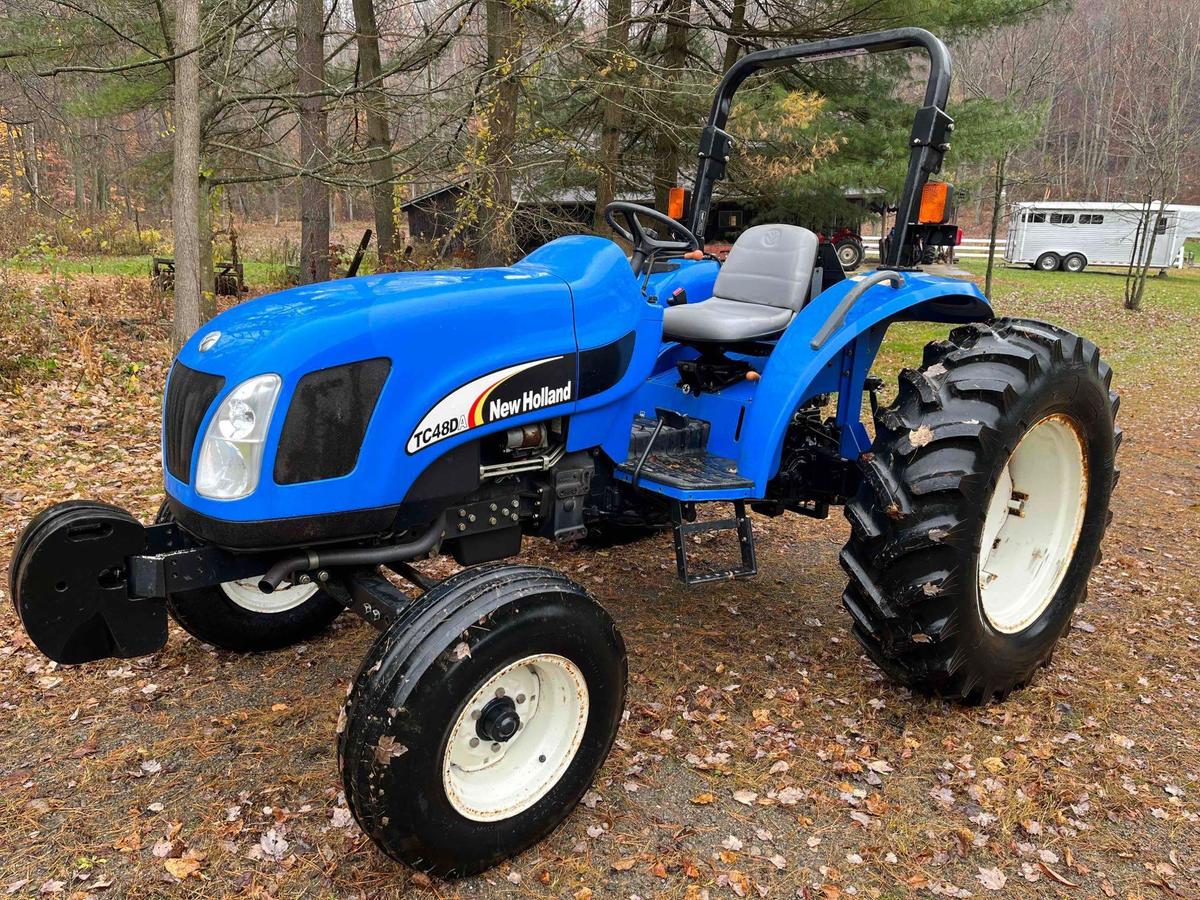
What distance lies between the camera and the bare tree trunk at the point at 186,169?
627 cm

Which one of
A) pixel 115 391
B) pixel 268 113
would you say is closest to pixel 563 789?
pixel 115 391

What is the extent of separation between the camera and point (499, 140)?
8.97 meters

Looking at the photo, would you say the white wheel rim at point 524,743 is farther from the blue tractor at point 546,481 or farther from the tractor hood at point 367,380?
the tractor hood at point 367,380

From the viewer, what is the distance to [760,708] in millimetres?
3271

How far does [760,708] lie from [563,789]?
1.08 meters

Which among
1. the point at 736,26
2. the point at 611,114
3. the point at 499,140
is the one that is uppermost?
the point at 736,26

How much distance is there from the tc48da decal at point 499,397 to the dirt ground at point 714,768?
47.7 inches

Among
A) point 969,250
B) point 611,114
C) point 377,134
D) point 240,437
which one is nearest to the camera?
point 240,437

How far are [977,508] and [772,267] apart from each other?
4.60 ft

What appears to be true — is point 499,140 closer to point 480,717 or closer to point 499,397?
point 499,397

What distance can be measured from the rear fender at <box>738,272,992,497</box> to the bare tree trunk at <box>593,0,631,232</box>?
21.0 feet

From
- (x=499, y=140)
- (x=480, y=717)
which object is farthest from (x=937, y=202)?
(x=499, y=140)

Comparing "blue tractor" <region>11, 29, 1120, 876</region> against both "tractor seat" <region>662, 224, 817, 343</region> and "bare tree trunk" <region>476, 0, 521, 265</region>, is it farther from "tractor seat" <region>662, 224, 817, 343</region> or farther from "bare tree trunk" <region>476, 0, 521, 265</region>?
"bare tree trunk" <region>476, 0, 521, 265</region>

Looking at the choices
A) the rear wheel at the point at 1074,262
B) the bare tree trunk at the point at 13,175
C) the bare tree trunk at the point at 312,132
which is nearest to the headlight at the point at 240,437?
the bare tree trunk at the point at 312,132
